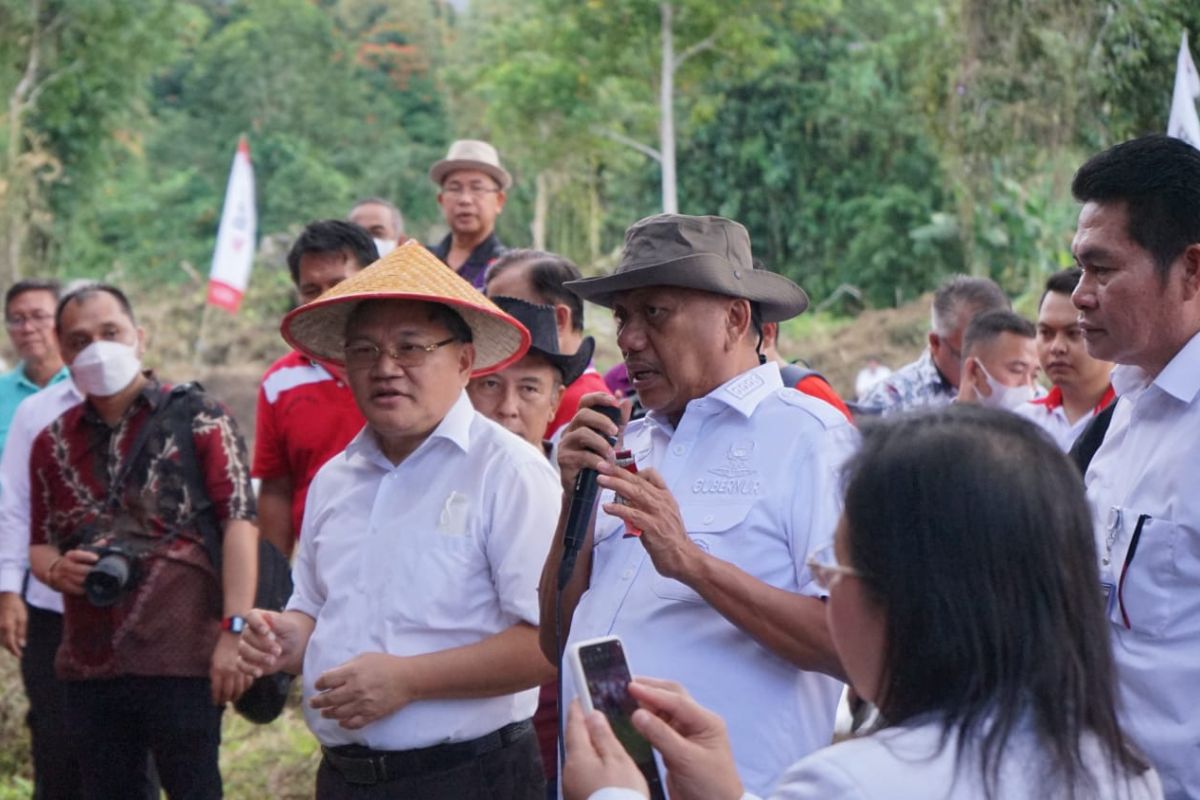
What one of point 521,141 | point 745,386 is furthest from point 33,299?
point 521,141

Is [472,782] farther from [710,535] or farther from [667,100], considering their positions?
[667,100]

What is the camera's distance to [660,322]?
3.03 metres

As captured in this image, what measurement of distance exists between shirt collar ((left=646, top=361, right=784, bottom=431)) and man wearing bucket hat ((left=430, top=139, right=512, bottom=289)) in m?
3.26

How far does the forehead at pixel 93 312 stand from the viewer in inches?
190

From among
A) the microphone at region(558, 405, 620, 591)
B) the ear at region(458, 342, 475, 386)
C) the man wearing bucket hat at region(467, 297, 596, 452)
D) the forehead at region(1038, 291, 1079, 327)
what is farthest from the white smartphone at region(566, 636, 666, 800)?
the forehead at region(1038, 291, 1079, 327)

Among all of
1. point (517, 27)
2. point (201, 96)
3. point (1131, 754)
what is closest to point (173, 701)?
point (1131, 754)

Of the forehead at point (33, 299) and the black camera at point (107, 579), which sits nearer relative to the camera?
the black camera at point (107, 579)

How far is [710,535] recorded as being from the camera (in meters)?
2.81

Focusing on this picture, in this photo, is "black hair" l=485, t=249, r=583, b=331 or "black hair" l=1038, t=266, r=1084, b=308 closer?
"black hair" l=485, t=249, r=583, b=331

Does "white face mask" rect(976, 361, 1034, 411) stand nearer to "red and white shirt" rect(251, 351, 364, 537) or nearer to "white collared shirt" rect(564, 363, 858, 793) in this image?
"red and white shirt" rect(251, 351, 364, 537)

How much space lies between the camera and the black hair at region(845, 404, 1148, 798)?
165 centimetres

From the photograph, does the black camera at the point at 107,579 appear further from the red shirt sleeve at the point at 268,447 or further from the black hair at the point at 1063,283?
the black hair at the point at 1063,283

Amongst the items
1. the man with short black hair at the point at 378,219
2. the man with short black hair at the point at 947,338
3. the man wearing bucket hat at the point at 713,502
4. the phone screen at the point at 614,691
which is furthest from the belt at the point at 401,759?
the man with short black hair at the point at 378,219

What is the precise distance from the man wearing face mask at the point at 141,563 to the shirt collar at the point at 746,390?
219cm
